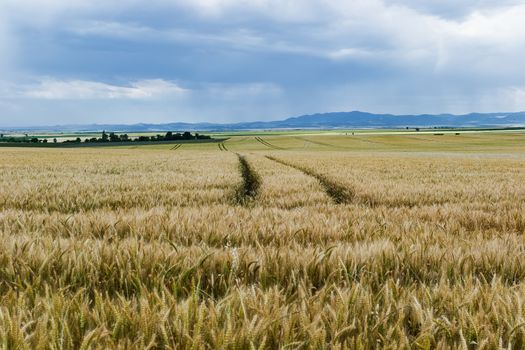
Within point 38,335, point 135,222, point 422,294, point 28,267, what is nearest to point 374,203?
point 135,222

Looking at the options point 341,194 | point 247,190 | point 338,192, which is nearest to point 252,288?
point 341,194

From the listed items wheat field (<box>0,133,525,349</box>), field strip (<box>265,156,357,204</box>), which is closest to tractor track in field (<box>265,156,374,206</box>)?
field strip (<box>265,156,357,204</box>)

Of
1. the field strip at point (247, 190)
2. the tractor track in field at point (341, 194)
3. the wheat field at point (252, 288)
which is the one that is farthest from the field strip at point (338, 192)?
the wheat field at point (252, 288)

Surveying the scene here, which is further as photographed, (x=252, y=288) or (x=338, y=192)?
(x=338, y=192)

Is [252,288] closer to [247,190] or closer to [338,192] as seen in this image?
[338,192]

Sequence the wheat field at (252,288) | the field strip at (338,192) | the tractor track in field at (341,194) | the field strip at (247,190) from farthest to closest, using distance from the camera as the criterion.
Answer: the field strip at (338,192), the field strip at (247,190), the tractor track in field at (341,194), the wheat field at (252,288)

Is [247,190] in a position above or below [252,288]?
below

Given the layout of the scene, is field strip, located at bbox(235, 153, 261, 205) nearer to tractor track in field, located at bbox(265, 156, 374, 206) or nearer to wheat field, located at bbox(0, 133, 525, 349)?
tractor track in field, located at bbox(265, 156, 374, 206)

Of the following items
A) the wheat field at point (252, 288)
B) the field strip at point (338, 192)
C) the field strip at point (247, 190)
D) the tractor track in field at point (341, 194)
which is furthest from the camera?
the field strip at point (338, 192)

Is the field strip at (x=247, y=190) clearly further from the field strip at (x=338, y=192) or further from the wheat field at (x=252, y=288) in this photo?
the wheat field at (x=252, y=288)

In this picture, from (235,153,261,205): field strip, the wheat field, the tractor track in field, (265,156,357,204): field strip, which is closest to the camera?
the wheat field

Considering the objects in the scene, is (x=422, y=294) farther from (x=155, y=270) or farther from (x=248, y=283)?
(x=155, y=270)

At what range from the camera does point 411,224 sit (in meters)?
5.15

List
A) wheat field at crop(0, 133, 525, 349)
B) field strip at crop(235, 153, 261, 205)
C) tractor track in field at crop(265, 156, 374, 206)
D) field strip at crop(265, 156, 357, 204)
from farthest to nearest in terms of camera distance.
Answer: field strip at crop(265, 156, 357, 204) → field strip at crop(235, 153, 261, 205) → tractor track in field at crop(265, 156, 374, 206) → wheat field at crop(0, 133, 525, 349)
